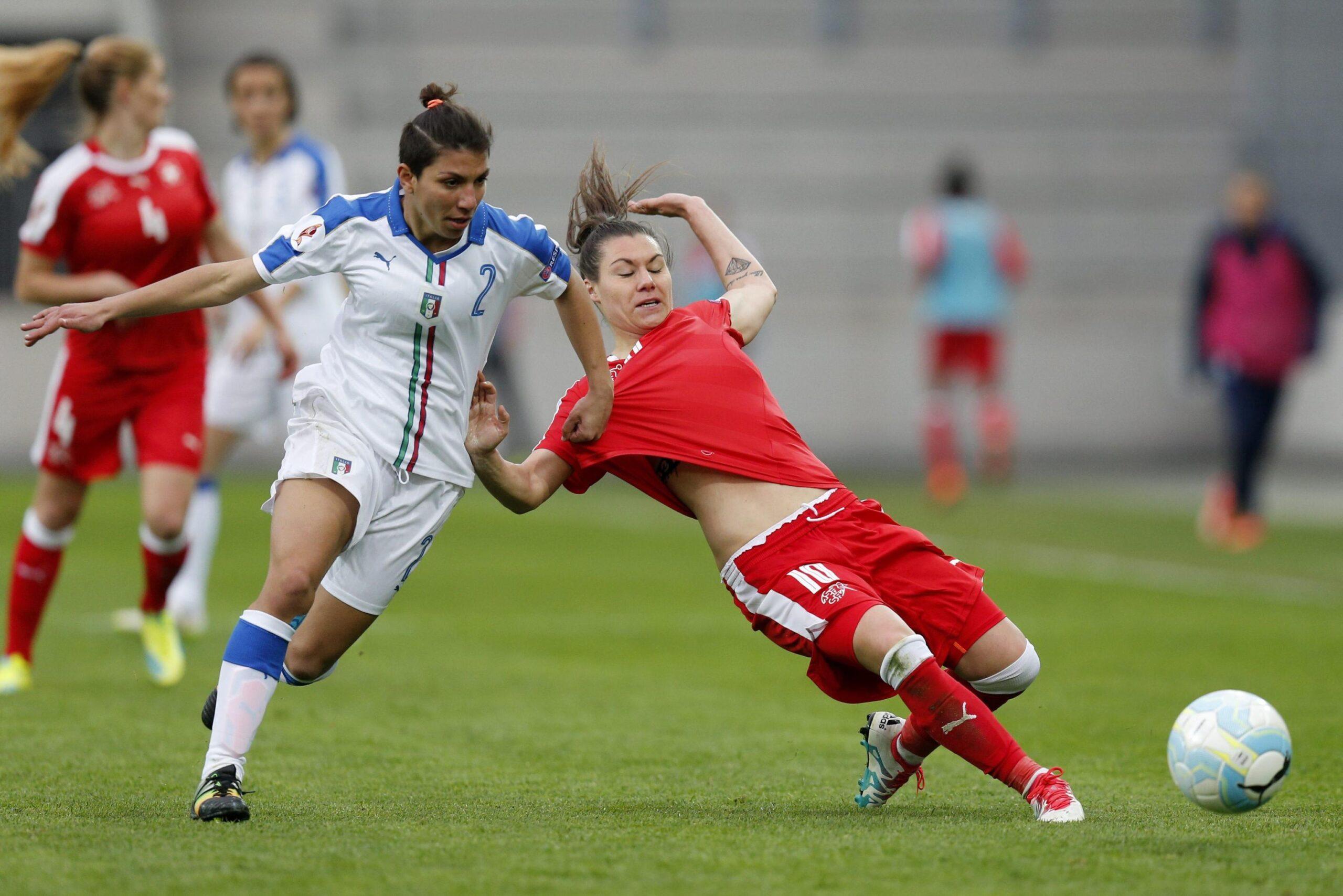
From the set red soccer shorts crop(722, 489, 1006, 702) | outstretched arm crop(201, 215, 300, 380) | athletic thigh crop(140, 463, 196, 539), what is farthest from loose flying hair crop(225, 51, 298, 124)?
red soccer shorts crop(722, 489, 1006, 702)

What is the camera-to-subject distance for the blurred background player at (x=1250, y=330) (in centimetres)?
1233

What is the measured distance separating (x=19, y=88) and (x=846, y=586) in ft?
12.5

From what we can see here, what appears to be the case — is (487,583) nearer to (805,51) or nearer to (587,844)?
(587,844)

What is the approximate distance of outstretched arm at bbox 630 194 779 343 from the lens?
5.11 meters

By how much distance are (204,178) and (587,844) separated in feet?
12.3

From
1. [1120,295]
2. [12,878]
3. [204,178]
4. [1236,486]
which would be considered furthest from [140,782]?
[1120,295]

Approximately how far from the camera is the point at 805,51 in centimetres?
2203

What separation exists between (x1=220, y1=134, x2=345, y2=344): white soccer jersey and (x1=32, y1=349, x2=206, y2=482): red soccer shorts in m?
1.64

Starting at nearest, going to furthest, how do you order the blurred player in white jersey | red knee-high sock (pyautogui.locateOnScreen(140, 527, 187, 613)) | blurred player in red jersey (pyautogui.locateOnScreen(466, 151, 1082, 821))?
blurred player in red jersey (pyautogui.locateOnScreen(466, 151, 1082, 821)) → red knee-high sock (pyautogui.locateOnScreen(140, 527, 187, 613)) → the blurred player in white jersey

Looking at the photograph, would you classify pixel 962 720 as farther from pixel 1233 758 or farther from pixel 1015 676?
pixel 1233 758

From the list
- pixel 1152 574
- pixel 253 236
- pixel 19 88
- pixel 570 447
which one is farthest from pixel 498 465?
pixel 1152 574

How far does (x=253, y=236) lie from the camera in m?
8.55

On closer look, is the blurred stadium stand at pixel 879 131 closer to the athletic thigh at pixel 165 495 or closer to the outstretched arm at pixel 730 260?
the athletic thigh at pixel 165 495

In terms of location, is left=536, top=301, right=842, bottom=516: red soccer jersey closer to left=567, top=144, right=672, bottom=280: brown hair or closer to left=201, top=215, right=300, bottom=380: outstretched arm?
left=567, top=144, right=672, bottom=280: brown hair
